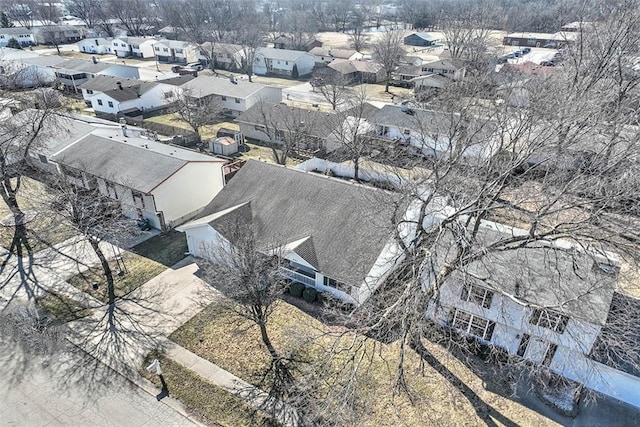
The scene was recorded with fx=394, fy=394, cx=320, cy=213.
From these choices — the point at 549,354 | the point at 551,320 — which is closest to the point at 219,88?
the point at 551,320

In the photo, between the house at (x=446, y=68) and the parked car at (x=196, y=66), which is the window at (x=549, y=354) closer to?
the house at (x=446, y=68)

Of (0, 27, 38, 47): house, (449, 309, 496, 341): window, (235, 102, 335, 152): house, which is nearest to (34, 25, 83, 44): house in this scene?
(0, 27, 38, 47): house

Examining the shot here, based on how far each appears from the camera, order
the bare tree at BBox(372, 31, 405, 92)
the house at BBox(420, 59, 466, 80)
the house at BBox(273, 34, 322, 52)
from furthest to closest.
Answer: the house at BBox(273, 34, 322, 52), the house at BBox(420, 59, 466, 80), the bare tree at BBox(372, 31, 405, 92)

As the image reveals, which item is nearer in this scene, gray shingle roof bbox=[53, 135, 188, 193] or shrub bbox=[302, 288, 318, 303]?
shrub bbox=[302, 288, 318, 303]

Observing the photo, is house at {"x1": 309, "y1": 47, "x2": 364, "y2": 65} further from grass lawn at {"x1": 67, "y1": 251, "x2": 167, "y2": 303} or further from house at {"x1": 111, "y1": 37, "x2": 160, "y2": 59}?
grass lawn at {"x1": 67, "y1": 251, "x2": 167, "y2": 303}

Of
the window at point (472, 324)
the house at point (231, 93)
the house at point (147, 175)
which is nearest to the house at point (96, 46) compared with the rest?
the house at point (231, 93)

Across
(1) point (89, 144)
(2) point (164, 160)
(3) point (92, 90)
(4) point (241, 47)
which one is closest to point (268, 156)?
(2) point (164, 160)
